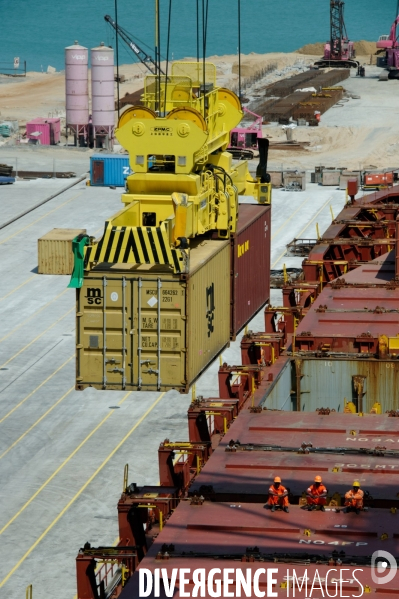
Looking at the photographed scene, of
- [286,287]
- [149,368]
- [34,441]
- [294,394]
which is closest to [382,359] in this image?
[294,394]

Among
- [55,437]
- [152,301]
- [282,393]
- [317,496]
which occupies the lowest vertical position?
[55,437]

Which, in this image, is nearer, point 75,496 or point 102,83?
point 75,496

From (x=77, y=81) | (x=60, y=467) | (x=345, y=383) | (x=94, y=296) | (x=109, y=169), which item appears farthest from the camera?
(x=77, y=81)

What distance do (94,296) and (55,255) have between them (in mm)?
37014

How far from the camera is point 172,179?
29.9 m

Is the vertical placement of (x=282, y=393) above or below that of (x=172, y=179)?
below

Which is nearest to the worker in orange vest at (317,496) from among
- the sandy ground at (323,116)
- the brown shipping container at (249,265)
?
the brown shipping container at (249,265)

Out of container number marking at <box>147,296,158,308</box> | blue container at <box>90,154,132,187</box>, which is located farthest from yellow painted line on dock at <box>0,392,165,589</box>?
blue container at <box>90,154,132,187</box>

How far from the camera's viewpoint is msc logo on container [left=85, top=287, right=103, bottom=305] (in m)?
27.2

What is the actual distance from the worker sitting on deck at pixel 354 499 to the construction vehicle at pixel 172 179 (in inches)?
316

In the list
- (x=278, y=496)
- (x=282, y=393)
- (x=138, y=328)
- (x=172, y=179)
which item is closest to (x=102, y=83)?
(x=172, y=179)

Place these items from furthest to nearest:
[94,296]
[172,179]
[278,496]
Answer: [172,179], [94,296], [278,496]

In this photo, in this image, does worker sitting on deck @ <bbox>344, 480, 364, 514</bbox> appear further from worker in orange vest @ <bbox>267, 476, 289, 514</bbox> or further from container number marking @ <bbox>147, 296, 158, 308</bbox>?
container number marking @ <bbox>147, 296, 158, 308</bbox>

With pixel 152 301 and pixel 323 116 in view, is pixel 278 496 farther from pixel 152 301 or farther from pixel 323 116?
pixel 323 116
